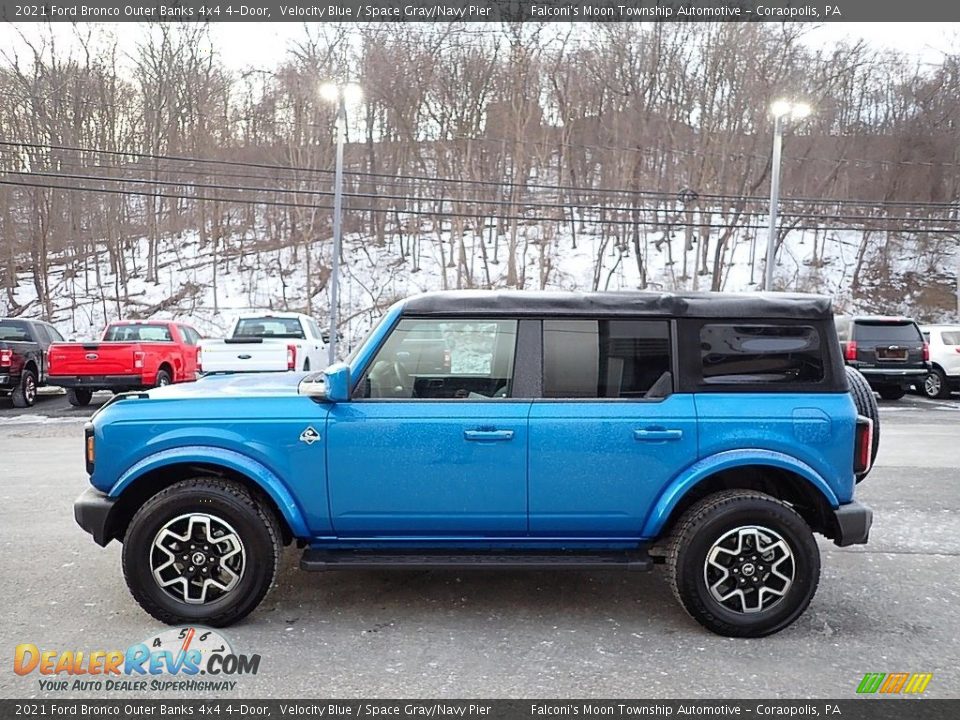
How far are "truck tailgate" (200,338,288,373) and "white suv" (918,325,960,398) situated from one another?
15.0 meters

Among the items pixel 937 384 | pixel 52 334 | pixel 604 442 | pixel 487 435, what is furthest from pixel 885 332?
pixel 52 334

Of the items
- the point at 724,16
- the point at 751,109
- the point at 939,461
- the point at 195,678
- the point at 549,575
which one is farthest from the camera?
the point at 751,109

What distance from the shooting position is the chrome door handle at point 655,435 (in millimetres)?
3791

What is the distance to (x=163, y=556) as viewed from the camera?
12.4 feet

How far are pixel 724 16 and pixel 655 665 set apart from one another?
3281 cm

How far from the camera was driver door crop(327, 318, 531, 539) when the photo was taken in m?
3.79

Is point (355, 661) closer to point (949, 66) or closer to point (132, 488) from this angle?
point (132, 488)

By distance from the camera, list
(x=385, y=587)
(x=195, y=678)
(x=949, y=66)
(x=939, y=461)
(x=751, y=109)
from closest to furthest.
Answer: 1. (x=195, y=678)
2. (x=385, y=587)
3. (x=939, y=461)
4. (x=751, y=109)
5. (x=949, y=66)

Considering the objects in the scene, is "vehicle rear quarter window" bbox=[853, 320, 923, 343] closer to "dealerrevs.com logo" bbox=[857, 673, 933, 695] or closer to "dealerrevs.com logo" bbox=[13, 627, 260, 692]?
"dealerrevs.com logo" bbox=[857, 673, 933, 695]

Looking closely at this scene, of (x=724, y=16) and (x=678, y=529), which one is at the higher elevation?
(x=724, y=16)

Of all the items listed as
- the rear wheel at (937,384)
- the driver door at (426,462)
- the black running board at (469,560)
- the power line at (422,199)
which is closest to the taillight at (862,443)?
the black running board at (469,560)

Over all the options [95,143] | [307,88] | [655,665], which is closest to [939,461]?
[655,665]

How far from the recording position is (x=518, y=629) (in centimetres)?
388

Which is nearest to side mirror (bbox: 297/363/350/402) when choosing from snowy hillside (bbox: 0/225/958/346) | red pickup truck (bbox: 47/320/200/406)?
red pickup truck (bbox: 47/320/200/406)
